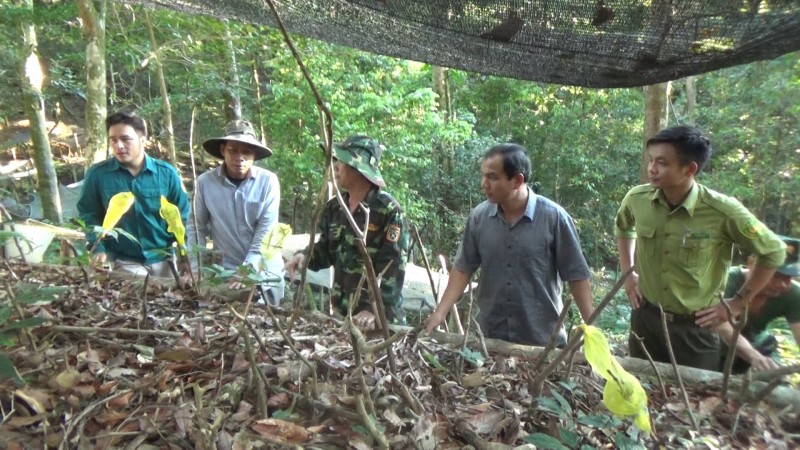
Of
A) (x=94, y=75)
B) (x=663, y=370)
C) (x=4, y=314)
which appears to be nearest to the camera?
(x=4, y=314)

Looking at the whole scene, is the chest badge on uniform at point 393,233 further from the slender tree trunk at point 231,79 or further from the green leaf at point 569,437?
the slender tree trunk at point 231,79

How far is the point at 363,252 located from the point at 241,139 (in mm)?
2360

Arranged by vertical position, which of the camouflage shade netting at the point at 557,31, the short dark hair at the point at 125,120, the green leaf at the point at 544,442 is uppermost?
the camouflage shade netting at the point at 557,31

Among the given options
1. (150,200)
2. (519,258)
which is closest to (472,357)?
(519,258)

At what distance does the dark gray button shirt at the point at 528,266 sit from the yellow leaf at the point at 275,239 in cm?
116

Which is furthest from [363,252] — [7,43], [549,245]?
[7,43]

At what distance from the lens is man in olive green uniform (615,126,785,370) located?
2779mm

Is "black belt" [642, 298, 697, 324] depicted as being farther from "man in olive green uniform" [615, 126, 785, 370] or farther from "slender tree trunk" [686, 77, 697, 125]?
"slender tree trunk" [686, 77, 697, 125]

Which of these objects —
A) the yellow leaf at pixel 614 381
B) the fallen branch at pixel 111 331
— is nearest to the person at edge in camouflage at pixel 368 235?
the fallen branch at pixel 111 331

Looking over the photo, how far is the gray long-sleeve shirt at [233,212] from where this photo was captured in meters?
3.40

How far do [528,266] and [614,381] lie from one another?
1.85m

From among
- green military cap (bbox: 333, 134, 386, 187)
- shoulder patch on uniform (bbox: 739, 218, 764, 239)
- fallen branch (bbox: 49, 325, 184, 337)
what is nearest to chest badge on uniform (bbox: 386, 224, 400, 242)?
green military cap (bbox: 333, 134, 386, 187)

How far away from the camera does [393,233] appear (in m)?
2.81

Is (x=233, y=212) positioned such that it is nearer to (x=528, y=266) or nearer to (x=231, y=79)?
(x=528, y=266)
